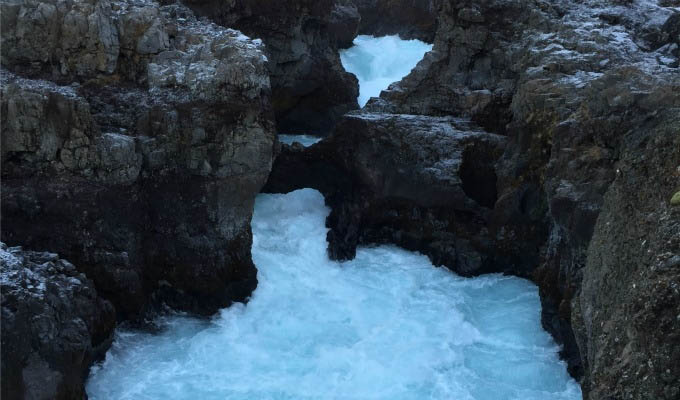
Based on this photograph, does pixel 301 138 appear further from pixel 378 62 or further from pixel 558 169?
pixel 558 169

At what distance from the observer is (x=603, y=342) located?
927 cm

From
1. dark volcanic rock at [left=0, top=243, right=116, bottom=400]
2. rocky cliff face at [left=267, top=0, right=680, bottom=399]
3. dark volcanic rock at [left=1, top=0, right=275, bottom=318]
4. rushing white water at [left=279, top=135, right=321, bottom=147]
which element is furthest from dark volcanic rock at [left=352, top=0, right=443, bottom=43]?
dark volcanic rock at [left=0, top=243, right=116, bottom=400]

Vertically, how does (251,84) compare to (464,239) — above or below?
above

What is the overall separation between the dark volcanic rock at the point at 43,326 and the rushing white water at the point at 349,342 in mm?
1428

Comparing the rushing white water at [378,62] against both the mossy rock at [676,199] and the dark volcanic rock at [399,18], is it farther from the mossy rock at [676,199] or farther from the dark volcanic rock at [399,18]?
the mossy rock at [676,199]

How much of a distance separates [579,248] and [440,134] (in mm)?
6285

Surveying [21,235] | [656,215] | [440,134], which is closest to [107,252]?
[21,235]

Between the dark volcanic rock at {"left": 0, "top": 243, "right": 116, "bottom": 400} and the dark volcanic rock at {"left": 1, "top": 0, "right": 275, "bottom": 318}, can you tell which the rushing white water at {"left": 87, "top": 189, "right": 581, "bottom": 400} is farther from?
the dark volcanic rock at {"left": 0, "top": 243, "right": 116, "bottom": 400}

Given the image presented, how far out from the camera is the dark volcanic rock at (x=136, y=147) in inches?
543

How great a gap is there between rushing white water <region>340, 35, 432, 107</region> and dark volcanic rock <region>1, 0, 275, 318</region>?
13.6m

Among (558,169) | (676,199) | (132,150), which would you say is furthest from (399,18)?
(676,199)

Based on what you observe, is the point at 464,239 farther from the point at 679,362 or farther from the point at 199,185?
the point at 679,362

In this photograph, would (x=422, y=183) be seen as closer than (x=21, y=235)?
No

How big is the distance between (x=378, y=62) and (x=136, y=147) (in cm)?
1902
